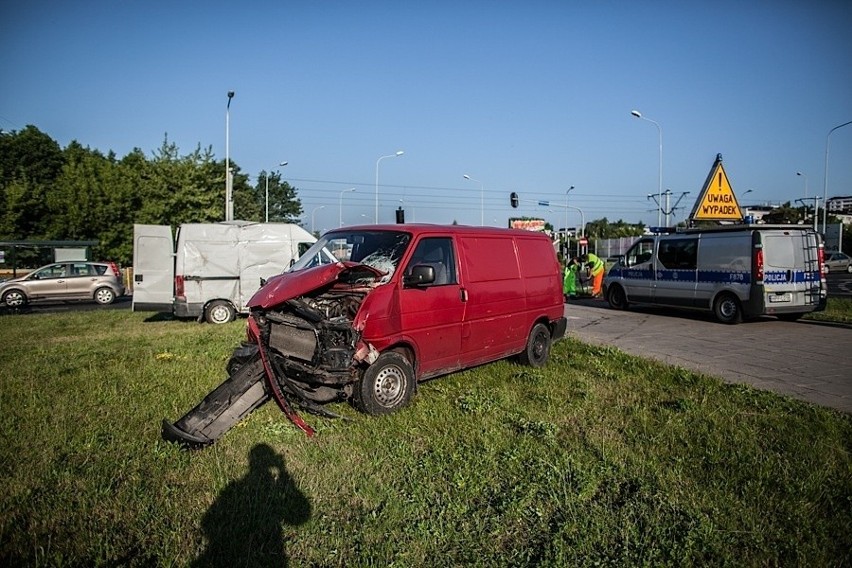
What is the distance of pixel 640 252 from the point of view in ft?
52.9

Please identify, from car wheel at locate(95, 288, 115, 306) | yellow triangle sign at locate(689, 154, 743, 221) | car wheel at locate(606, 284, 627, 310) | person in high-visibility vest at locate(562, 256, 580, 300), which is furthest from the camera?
car wheel at locate(95, 288, 115, 306)

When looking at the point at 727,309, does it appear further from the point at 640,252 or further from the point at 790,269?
the point at 640,252

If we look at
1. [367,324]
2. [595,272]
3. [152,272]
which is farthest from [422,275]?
[595,272]

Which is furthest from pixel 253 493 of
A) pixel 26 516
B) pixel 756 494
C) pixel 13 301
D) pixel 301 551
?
pixel 13 301

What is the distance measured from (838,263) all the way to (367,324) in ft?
148

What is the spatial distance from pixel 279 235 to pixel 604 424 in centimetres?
1043

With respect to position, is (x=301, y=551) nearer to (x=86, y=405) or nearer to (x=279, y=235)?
(x=86, y=405)

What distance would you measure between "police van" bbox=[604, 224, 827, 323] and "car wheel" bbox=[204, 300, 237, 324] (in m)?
11.2

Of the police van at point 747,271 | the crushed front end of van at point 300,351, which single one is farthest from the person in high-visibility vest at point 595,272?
the crushed front end of van at point 300,351

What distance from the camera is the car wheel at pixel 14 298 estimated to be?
773 inches

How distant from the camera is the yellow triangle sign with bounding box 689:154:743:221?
50.6 feet

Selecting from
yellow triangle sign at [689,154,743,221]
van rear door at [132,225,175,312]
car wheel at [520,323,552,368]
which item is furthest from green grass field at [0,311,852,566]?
yellow triangle sign at [689,154,743,221]

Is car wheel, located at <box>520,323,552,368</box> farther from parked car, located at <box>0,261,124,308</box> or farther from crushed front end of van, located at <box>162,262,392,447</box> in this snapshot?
parked car, located at <box>0,261,124,308</box>

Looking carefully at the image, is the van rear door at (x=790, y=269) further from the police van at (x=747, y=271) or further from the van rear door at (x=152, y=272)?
the van rear door at (x=152, y=272)
